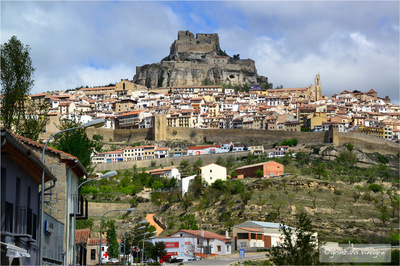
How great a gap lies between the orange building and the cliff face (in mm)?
77463

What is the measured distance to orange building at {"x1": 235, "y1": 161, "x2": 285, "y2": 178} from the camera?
9038 centimetres

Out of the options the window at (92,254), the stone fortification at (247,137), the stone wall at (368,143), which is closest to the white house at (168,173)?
the stone fortification at (247,137)

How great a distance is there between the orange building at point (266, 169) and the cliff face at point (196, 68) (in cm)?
7746

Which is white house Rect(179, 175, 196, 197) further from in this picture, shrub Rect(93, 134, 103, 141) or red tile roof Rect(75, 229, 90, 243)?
red tile roof Rect(75, 229, 90, 243)

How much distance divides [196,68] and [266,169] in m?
85.7

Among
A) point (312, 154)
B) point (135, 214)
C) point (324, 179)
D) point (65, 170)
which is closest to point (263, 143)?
point (312, 154)

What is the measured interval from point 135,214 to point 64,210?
2297 inches

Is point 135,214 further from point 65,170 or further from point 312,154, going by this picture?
point 65,170

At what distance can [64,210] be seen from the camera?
2200 cm

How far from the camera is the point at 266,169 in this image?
90500mm

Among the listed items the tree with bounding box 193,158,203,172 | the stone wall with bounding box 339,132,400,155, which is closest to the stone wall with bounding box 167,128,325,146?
the stone wall with bounding box 339,132,400,155

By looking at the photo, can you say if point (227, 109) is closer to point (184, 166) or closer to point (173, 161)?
point (173, 161)

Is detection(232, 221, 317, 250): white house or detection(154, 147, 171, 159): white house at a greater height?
detection(154, 147, 171, 159): white house

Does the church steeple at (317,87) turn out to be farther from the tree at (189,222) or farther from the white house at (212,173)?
the tree at (189,222)
